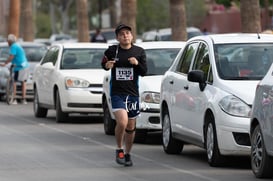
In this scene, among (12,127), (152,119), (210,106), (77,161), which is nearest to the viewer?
(210,106)

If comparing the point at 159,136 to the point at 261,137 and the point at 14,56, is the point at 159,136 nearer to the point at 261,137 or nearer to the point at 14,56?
the point at 261,137

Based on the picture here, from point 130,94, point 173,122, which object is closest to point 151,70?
point 173,122

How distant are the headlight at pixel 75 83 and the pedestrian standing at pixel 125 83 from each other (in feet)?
25.5

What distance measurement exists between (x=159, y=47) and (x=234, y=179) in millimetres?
6648

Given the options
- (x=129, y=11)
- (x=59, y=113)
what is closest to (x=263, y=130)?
(x=59, y=113)

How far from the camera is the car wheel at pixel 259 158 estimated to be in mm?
12000

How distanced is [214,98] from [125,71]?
130 cm

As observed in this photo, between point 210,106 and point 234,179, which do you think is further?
point 210,106

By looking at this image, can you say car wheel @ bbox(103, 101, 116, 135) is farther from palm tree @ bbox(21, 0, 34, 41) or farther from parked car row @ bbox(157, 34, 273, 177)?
palm tree @ bbox(21, 0, 34, 41)

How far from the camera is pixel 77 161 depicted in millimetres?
14594

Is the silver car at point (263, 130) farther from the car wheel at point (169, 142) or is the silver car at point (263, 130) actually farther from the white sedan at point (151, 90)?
the white sedan at point (151, 90)

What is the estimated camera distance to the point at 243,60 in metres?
14.4

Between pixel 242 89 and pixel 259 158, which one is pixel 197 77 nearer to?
pixel 242 89

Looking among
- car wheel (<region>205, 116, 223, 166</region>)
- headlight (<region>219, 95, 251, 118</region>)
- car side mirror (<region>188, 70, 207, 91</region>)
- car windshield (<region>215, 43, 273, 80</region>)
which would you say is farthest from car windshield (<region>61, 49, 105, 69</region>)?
headlight (<region>219, 95, 251, 118</region>)
